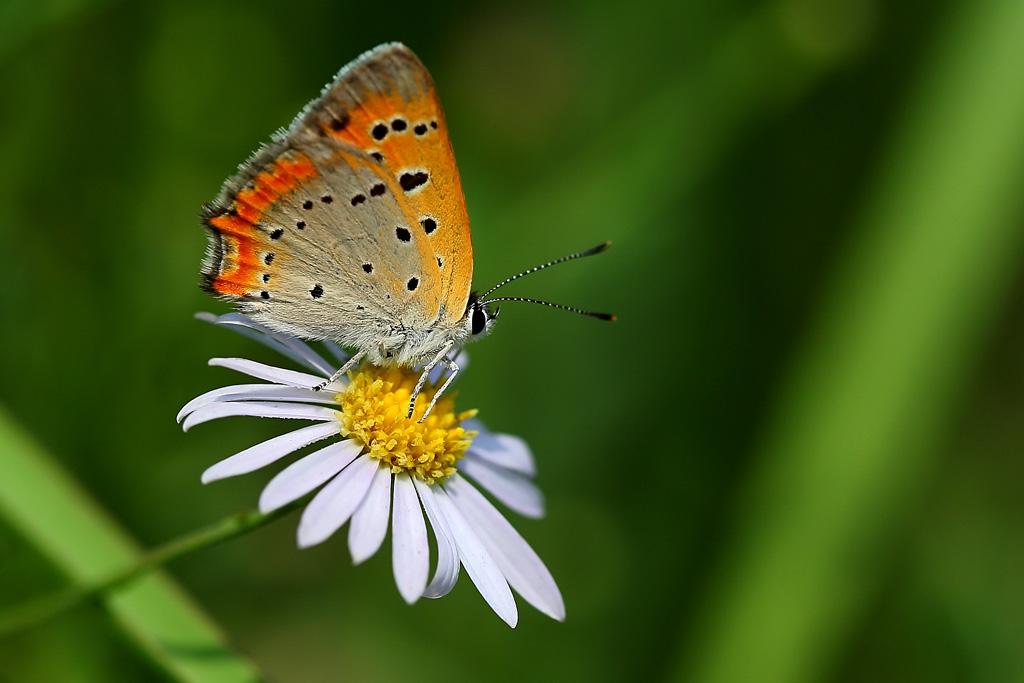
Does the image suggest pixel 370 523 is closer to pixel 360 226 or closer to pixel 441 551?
pixel 441 551

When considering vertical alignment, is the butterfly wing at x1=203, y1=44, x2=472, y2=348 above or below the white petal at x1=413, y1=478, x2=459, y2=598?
above

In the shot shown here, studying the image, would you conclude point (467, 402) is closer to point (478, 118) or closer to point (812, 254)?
point (478, 118)

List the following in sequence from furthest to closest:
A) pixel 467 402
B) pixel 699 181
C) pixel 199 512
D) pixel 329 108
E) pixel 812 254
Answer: pixel 812 254
pixel 699 181
pixel 467 402
pixel 199 512
pixel 329 108

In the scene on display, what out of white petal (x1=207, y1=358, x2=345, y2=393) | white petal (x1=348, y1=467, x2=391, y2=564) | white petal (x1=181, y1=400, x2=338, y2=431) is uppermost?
white petal (x1=207, y1=358, x2=345, y2=393)

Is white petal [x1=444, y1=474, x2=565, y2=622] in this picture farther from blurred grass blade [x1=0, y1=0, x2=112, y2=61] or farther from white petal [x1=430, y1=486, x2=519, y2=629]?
blurred grass blade [x1=0, y1=0, x2=112, y2=61]

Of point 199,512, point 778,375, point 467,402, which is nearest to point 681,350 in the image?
point 778,375

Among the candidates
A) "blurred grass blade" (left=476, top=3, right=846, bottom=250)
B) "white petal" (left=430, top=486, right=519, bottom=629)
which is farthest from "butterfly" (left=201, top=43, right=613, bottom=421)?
"blurred grass blade" (left=476, top=3, right=846, bottom=250)

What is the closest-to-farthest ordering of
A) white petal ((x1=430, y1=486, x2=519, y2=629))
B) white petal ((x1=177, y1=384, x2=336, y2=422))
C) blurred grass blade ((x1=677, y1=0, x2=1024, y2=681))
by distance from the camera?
white petal ((x1=430, y1=486, x2=519, y2=629))
white petal ((x1=177, y1=384, x2=336, y2=422))
blurred grass blade ((x1=677, y1=0, x2=1024, y2=681))
